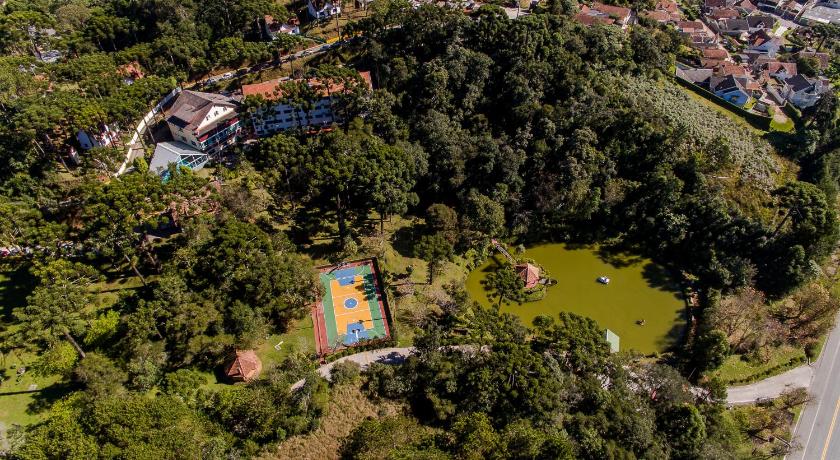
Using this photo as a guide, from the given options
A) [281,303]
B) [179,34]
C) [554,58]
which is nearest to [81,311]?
[281,303]

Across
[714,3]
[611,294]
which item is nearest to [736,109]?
[611,294]

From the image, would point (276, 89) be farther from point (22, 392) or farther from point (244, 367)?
point (22, 392)

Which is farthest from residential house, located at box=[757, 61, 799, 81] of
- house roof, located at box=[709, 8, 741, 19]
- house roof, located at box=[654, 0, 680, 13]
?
house roof, located at box=[654, 0, 680, 13]

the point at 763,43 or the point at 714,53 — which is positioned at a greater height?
the point at 763,43

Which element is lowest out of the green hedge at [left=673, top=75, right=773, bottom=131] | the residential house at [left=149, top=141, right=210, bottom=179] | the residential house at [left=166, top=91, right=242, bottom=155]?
the residential house at [left=149, top=141, right=210, bottom=179]

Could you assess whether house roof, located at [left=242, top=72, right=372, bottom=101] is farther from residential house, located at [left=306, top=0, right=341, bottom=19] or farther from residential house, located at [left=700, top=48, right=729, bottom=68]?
residential house, located at [left=700, top=48, right=729, bottom=68]

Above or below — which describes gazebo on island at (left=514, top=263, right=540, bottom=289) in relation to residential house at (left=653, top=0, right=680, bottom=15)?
below

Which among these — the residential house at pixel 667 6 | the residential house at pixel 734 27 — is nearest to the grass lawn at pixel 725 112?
the residential house at pixel 667 6

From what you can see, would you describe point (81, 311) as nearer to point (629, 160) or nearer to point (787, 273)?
point (629, 160)
